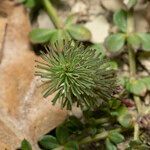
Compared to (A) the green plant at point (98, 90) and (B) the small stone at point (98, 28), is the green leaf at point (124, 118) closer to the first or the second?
(A) the green plant at point (98, 90)

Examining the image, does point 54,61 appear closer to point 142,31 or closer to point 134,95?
point 134,95

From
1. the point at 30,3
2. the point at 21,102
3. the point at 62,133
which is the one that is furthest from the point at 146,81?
the point at 30,3

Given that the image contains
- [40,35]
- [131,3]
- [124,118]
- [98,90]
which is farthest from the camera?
[40,35]

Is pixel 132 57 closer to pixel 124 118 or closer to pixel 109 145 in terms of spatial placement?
pixel 124 118

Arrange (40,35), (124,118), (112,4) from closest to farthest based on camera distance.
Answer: (124,118) → (40,35) → (112,4)

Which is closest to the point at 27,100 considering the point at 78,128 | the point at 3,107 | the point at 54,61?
the point at 3,107

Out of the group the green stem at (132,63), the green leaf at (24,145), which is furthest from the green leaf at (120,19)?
the green leaf at (24,145)

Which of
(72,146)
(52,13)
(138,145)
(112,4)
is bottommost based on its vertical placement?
(138,145)
